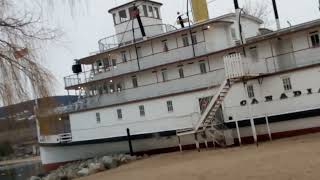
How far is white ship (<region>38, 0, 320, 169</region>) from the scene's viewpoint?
1024 inches

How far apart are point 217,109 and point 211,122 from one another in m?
0.79

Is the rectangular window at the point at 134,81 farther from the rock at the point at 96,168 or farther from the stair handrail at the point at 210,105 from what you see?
the rock at the point at 96,168

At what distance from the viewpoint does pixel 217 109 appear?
27703 mm

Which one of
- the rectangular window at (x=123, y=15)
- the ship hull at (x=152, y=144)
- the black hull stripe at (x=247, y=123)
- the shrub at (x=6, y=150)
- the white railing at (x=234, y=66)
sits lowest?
the ship hull at (x=152, y=144)

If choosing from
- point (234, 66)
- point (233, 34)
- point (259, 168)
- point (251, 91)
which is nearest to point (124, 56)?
point (233, 34)

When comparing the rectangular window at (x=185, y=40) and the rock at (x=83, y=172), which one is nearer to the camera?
the rock at (x=83, y=172)

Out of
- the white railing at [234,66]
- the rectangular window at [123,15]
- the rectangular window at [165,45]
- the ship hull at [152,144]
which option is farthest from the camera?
the rectangular window at [123,15]

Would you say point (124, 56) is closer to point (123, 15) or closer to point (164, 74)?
point (164, 74)

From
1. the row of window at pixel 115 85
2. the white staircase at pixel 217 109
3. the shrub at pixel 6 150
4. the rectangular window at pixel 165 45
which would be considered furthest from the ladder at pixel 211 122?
the shrub at pixel 6 150

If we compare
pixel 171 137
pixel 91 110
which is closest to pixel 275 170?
pixel 171 137

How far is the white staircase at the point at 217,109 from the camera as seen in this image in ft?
85.8

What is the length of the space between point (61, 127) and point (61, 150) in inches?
77.6

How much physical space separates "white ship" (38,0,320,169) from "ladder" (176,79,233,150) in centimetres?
5

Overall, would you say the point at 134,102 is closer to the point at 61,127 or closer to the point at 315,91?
the point at 61,127
